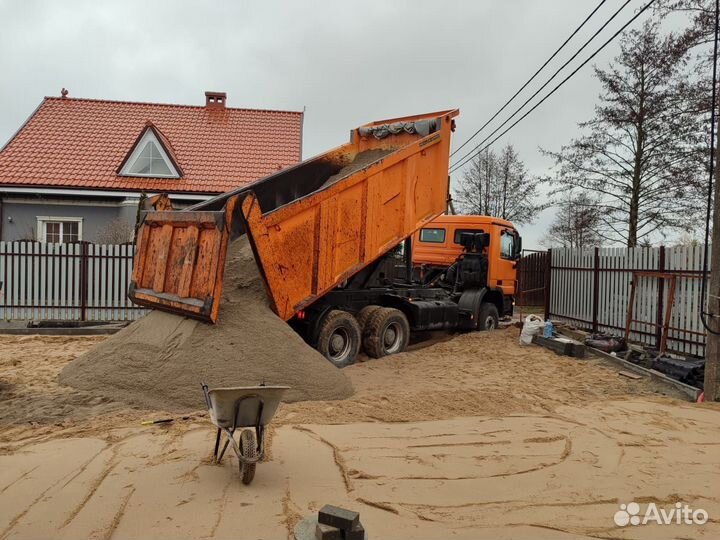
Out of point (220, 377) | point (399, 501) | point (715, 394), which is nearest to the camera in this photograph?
point (399, 501)

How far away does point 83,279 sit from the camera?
14203 millimetres

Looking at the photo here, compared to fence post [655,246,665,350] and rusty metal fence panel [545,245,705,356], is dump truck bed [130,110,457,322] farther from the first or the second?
rusty metal fence panel [545,245,705,356]

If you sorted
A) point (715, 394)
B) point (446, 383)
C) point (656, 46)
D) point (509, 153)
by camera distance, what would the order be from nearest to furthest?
1. point (715, 394)
2. point (446, 383)
3. point (656, 46)
4. point (509, 153)

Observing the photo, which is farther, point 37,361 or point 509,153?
point 509,153

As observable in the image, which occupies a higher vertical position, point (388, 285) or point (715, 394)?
point (388, 285)

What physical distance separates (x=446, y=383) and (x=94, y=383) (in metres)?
4.39

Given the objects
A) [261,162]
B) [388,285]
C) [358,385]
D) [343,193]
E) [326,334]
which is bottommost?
[358,385]

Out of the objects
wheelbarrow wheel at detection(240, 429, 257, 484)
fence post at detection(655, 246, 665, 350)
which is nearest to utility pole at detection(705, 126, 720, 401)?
fence post at detection(655, 246, 665, 350)

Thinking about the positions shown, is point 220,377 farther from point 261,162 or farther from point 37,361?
point 261,162

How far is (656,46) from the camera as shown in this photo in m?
18.8

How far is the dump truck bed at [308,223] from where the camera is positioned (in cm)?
706

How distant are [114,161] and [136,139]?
3.66 ft

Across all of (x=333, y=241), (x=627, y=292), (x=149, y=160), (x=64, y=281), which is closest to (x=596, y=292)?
(x=627, y=292)

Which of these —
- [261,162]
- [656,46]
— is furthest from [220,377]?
[656,46]
